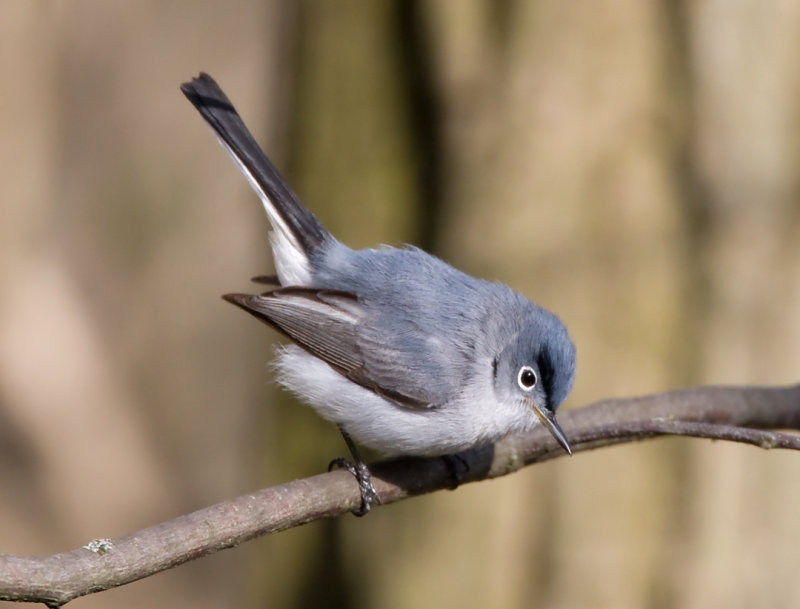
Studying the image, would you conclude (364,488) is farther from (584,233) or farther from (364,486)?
(584,233)

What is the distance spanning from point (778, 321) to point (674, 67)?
3.73 ft

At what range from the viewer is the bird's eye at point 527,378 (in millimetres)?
2740

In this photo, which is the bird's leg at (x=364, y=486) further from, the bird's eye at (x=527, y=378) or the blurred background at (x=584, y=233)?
the blurred background at (x=584, y=233)

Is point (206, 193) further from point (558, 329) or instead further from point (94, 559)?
point (94, 559)

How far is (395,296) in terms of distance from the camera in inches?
115

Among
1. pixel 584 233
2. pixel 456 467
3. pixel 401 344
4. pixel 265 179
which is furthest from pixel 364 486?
pixel 584 233

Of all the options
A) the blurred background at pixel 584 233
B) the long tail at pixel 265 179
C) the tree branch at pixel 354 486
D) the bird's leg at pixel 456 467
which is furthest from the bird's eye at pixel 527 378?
the blurred background at pixel 584 233

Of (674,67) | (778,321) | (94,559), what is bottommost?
(94,559)

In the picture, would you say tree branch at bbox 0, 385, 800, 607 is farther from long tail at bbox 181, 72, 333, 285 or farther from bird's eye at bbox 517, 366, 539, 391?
long tail at bbox 181, 72, 333, 285

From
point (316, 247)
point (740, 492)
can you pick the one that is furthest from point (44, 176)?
point (740, 492)

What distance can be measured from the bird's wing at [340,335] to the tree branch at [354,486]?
0.25m

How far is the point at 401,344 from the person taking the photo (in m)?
2.86

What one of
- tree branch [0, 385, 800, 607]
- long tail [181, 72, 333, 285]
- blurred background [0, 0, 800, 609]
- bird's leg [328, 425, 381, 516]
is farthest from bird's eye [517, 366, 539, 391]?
blurred background [0, 0, 800, 609]

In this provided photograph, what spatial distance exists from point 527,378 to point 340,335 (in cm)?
64
